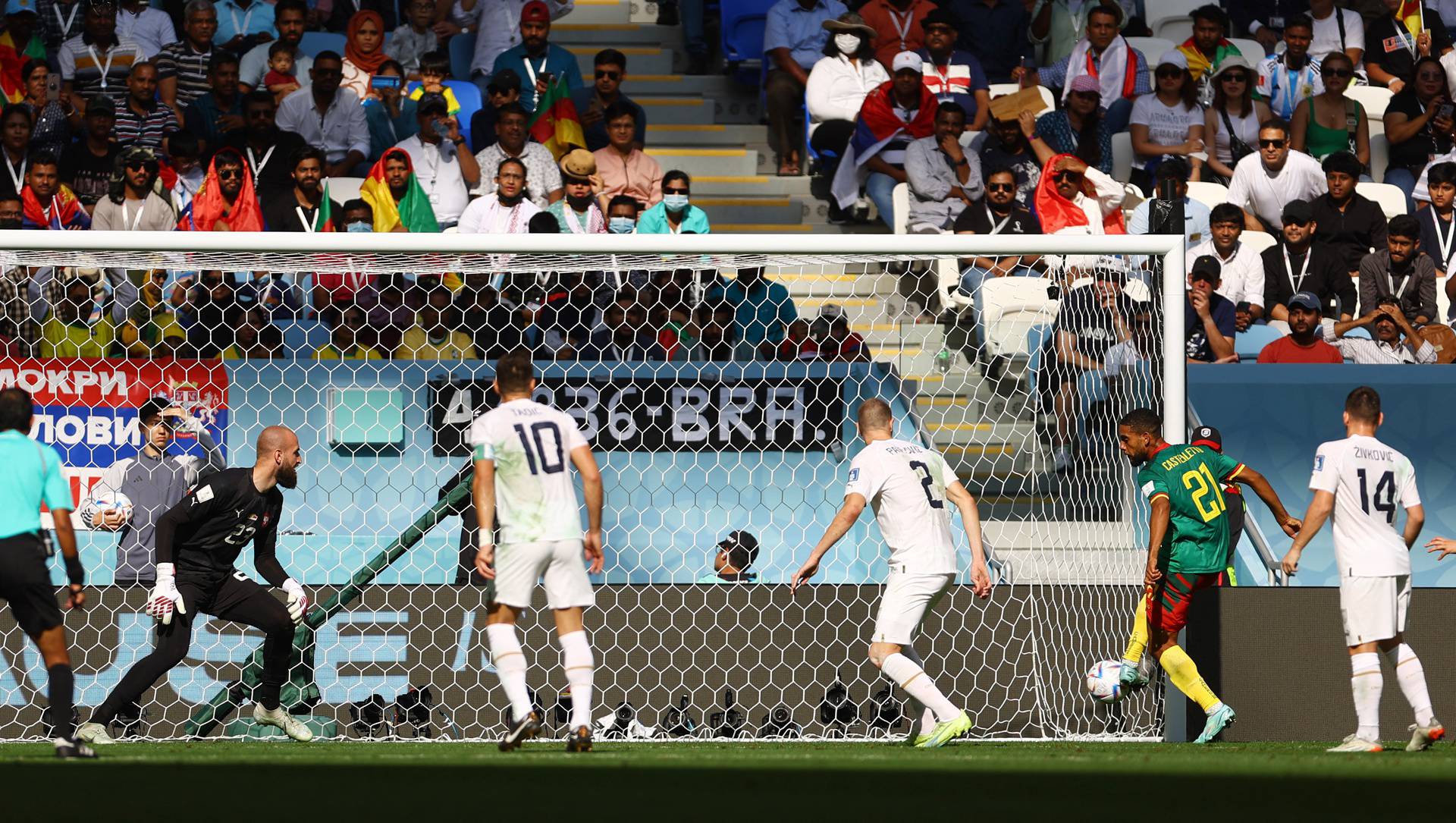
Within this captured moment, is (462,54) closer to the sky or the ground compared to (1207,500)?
closer to the sky

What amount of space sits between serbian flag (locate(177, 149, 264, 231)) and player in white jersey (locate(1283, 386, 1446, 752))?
23.3ft

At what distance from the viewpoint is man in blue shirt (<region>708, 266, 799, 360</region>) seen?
11.3 meters

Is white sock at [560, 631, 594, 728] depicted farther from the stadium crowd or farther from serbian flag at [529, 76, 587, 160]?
serbian flag at [529, 76, 587, 160]

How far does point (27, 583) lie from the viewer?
766cm

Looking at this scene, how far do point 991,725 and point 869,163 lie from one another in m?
5.26

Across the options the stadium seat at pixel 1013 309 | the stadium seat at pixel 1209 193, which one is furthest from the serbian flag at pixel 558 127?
the stadium seat at pixel 1209 193

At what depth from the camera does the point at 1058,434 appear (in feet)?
Answer: 37.1

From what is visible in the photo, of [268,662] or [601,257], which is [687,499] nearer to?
[601,257]

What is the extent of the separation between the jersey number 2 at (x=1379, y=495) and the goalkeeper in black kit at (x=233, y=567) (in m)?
5.17

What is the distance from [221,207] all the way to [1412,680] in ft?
26.3

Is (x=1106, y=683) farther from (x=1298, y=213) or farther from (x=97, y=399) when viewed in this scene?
(x=97, y=399)

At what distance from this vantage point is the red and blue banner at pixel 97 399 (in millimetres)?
10711

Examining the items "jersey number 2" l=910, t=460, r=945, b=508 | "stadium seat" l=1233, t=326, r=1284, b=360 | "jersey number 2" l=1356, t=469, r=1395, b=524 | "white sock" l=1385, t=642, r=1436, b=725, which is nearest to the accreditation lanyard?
"stadium seat" l=1233, t=326, r=1284, b=360

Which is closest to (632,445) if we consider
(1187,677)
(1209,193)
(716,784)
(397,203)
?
(397,203)
